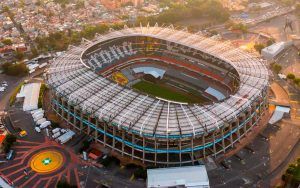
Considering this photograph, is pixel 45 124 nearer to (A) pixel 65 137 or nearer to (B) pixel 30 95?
(A) pixel 65 137

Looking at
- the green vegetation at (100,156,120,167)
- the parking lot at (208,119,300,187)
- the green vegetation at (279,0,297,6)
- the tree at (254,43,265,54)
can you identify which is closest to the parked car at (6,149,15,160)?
the green vegetation at (100,156,120,167)

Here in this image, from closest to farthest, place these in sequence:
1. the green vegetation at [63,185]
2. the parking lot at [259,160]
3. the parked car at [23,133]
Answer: the green vegetation at [63,185], the parking lot at [259,160], the parked car at [23,133]

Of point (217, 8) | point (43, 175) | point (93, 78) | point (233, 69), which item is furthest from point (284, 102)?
point (217, 8)

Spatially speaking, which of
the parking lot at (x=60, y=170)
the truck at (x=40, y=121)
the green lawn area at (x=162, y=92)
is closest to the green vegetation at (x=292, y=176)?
the parking lot at (x=60, y=170)

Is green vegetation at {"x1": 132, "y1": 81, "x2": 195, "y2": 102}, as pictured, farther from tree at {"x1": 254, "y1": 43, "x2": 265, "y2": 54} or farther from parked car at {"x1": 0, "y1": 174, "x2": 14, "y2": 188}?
parked car at {"x1": 0, "y1": 174, "x2": 14, "y2": 188}

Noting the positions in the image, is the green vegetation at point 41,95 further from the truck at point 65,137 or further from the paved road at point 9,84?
the truck at point 65,137
